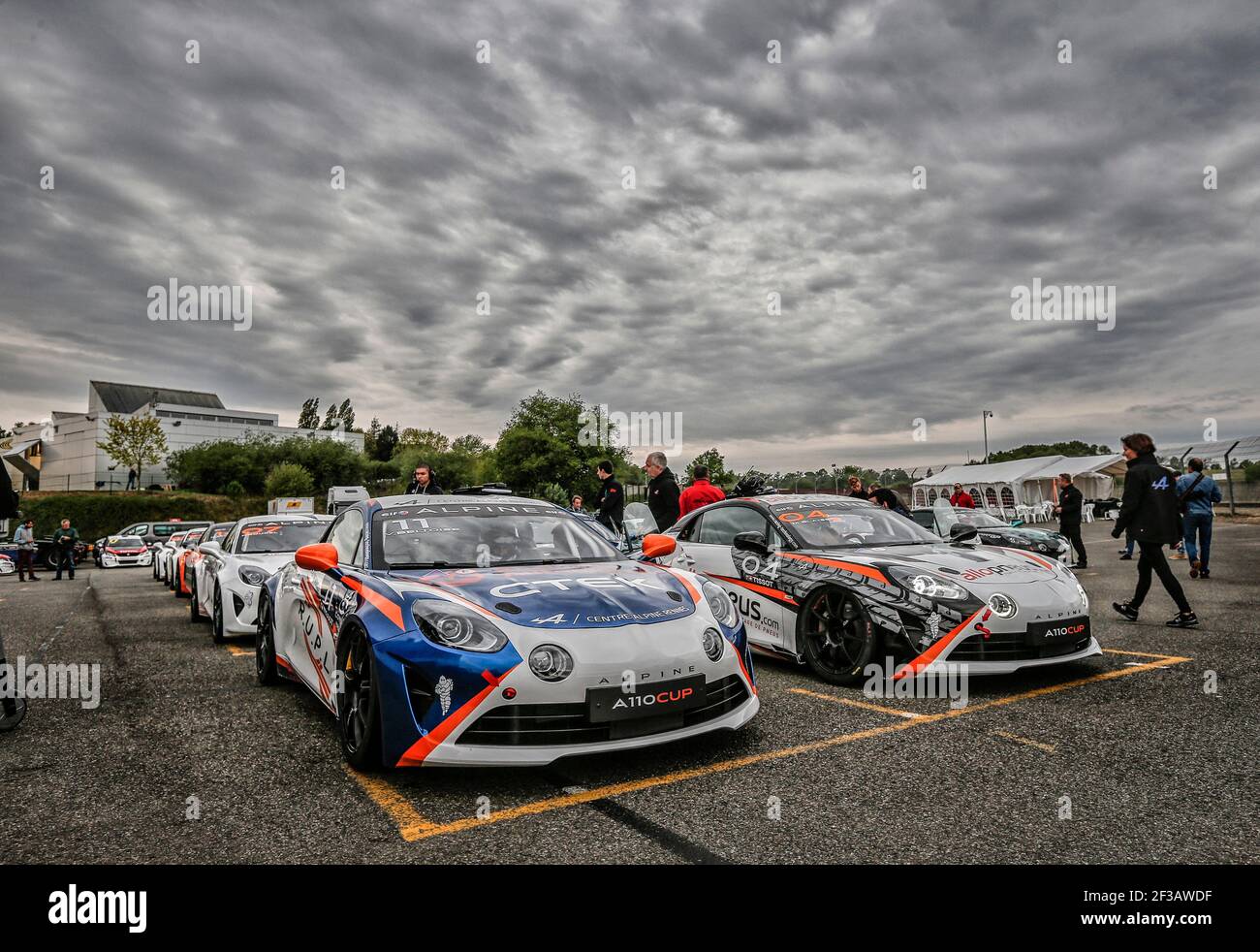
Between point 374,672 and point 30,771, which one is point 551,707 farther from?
point 30,771

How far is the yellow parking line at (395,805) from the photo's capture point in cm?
297

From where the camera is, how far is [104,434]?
74.1 meters

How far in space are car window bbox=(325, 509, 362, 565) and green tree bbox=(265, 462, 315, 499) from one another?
6821 cm

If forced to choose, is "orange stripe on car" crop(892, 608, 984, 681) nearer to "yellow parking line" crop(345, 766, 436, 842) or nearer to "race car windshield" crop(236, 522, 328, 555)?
"yellow parking line" crop(345, 766, 436, 842)

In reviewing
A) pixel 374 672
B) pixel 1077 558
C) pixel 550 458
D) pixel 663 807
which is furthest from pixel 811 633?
pixel 550 458

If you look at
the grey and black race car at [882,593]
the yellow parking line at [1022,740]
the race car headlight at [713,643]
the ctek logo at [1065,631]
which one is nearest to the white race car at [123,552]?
the grey and black race car at [882,593]

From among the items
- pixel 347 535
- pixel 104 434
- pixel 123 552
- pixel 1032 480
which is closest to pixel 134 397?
pixel 104 434

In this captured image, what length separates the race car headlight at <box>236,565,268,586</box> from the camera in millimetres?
7542

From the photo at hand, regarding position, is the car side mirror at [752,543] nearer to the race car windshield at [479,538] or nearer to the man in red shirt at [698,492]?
the race car windshield at [479,538]

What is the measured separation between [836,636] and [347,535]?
3278 millimetres

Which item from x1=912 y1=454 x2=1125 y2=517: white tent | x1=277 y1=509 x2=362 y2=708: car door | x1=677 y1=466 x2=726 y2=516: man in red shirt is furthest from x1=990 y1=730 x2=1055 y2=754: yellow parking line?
x1=912 y1=454 x2=1125 y2=517: white tent

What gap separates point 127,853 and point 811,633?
412 centimetres
